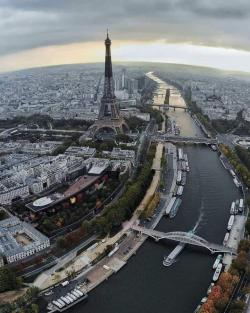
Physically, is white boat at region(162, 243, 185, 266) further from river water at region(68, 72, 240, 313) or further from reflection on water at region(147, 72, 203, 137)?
reflection on water at region(147, 72, 203, 137)

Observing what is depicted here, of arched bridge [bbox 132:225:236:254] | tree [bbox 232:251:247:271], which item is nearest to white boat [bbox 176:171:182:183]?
arched bridge [bbox 132:225:236:254]

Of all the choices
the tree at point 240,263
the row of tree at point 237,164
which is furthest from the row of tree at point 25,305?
the row of tree at point 237,164

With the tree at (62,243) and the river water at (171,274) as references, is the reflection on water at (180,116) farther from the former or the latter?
the tree at (62,243)

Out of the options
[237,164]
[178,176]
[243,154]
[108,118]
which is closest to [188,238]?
[178,176]

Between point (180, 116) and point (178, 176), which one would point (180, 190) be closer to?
point (178, 176)

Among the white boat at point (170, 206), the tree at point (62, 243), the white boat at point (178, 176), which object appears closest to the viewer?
the tree at point (62, 243)

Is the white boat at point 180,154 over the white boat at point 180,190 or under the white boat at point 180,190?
over
